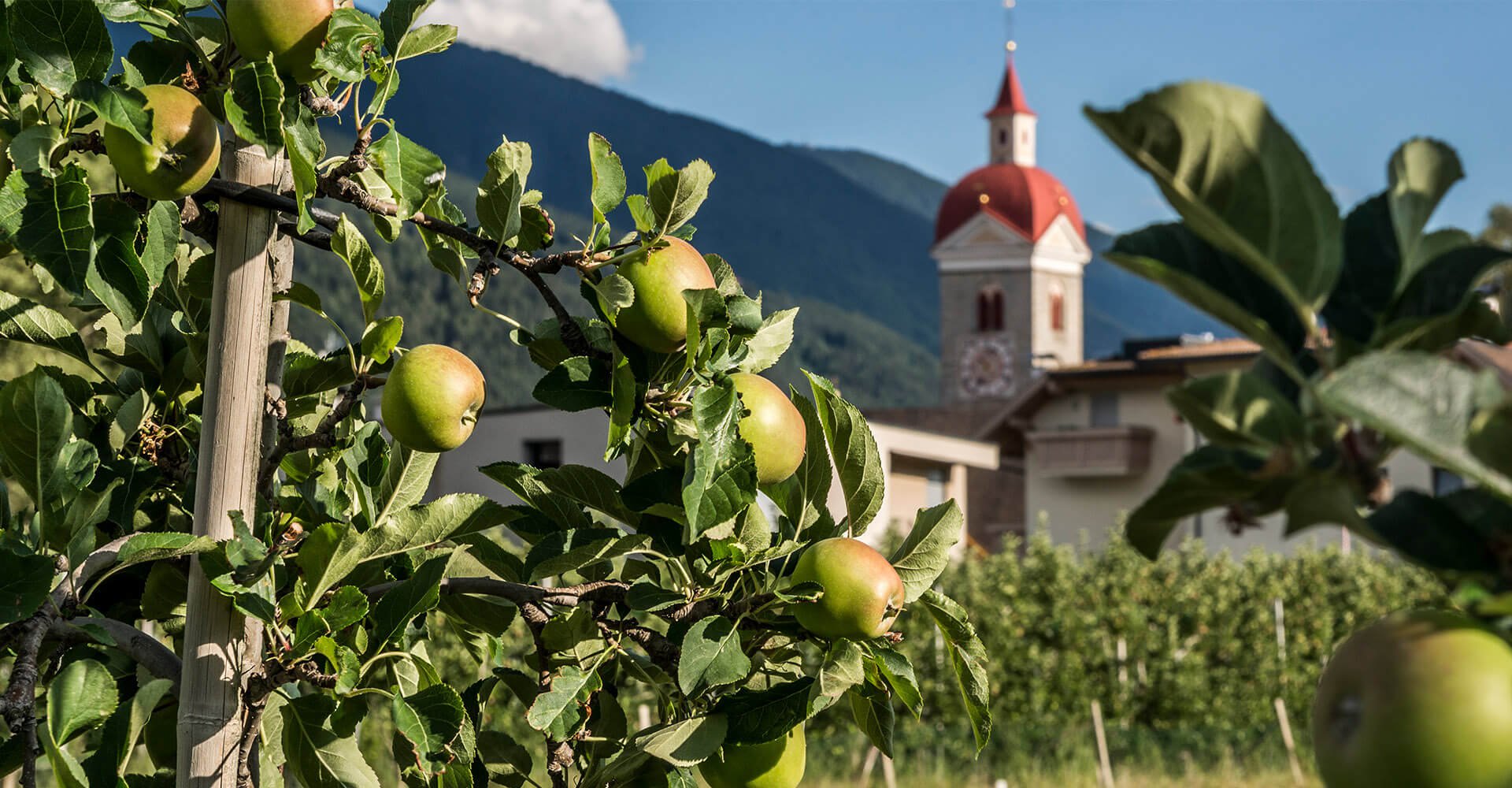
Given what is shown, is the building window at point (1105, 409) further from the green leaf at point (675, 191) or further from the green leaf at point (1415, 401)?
the green leaf at point (1415, 401)

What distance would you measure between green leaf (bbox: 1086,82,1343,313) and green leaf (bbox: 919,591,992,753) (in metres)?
0.91

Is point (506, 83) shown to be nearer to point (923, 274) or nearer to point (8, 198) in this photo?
point (923, 274)

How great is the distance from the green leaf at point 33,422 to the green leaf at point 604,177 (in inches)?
22.7

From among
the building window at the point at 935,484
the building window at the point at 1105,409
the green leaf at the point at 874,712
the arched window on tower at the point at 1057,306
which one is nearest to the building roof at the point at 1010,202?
the arched window on tower at the point at 1057,306

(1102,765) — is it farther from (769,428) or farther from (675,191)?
(675,191)

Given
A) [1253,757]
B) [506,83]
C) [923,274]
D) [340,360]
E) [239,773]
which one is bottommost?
[1253,757]

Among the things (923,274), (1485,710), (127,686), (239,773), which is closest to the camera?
(1485,710)

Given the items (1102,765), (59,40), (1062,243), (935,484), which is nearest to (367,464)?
(59,40)

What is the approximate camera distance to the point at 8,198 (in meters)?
1.30

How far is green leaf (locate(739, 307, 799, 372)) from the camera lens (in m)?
1.50

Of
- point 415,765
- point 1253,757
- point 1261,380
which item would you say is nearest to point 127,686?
point 415,765

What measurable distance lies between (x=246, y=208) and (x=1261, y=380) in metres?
1.20

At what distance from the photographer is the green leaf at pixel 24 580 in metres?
1.33

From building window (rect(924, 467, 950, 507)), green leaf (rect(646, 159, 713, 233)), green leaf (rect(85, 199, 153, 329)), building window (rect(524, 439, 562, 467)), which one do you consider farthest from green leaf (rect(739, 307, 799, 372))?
building window (rect(924, 467, 950, 507))
